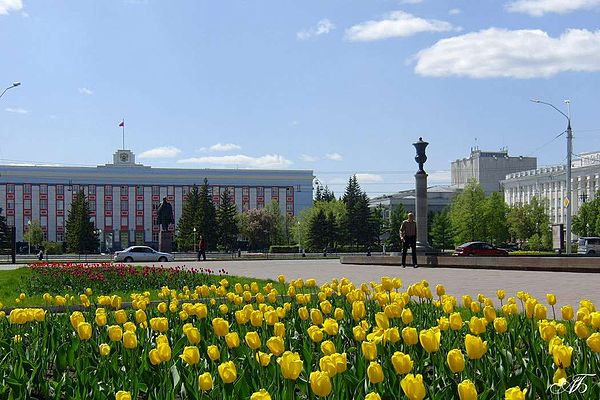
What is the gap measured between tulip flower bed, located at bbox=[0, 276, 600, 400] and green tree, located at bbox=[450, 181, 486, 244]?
7511cm

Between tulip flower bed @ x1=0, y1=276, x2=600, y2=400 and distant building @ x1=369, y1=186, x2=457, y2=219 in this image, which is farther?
distant building @ x1=369, y1=186, x2=457, y2=219

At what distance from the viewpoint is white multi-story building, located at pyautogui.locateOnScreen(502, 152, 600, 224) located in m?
114

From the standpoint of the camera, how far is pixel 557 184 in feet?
401

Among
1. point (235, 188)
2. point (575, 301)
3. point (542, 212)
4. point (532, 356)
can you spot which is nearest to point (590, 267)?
point (575, 301)

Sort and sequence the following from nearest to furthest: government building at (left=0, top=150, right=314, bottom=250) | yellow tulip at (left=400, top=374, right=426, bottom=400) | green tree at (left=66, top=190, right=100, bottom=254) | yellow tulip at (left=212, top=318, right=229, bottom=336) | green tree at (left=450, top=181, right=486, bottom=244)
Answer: yellow tulip at (left=400, top=374, right=426, bottom=400), yellow tulip at (left=212, top=318, right=229, bottom=336), green tree at (left=450, top=181, right=486, bottom=244), green tree at (left=66, top=190, right=100, bottom=254), government building at (left=0, top=150, right=314, bottom=250)

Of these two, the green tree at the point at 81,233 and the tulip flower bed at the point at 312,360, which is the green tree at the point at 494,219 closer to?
the green tree at the point at 81,233

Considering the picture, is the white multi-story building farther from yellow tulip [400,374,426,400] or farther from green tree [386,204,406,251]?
yellow tulip [400,374,426,400]

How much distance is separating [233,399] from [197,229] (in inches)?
3464

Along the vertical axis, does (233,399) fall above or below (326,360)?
below

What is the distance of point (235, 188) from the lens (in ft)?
392

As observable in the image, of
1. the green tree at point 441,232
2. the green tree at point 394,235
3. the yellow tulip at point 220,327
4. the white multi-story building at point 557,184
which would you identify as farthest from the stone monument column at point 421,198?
the white multi-story building at point 557,184

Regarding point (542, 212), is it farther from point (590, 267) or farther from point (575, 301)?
point (575, 301)

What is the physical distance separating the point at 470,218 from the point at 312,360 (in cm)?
7704
